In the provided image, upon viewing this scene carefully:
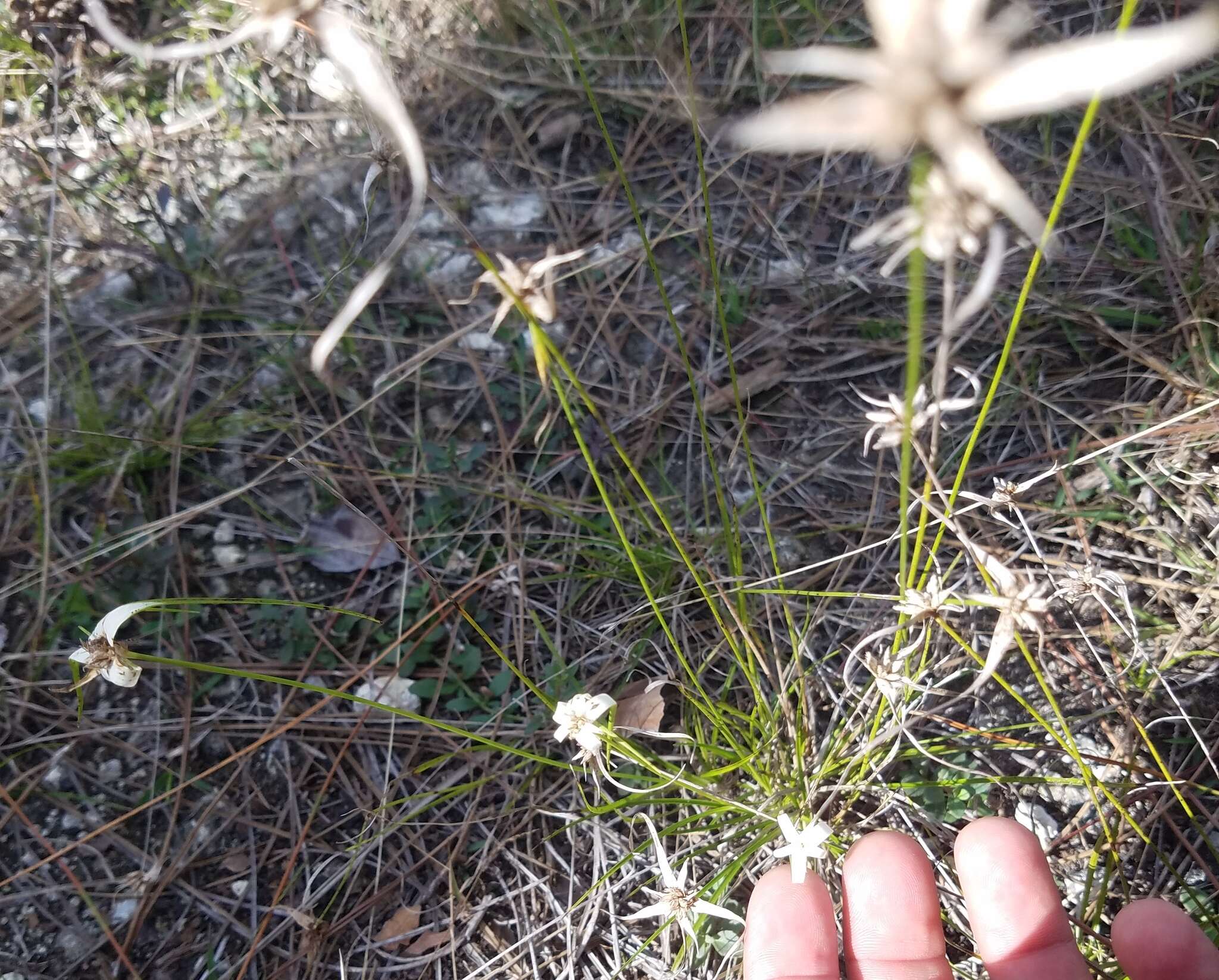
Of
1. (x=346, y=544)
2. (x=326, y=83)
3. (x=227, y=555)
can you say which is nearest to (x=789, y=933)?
(x=346, y=544)

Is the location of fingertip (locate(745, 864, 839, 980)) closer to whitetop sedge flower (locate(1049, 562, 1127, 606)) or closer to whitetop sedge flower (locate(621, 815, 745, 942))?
whitetop sedge flower (locate(621, 815, 745, 942))

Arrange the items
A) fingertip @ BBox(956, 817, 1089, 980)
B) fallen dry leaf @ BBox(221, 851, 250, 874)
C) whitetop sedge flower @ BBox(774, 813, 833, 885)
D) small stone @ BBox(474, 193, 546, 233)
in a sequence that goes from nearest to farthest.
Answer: whitetop sedge flower @ BBox(774, 813, 833, 885), fingertip @ BBox(956, 817, 1089, 980), fallen dry leaf @ BBox(221, 851, 250, 874), small stone @ BBox(474, 193, 546, 233)

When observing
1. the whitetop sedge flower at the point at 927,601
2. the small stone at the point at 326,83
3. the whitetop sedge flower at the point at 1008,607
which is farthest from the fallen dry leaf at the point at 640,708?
the small stone at the point at 326,83

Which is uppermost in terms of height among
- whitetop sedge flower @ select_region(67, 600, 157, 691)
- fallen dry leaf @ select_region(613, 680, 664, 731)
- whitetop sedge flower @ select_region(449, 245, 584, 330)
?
whitetop sedge flower @ select_region(449, 245, 584, 330)

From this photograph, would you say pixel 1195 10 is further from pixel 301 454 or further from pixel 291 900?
pixel 291 900

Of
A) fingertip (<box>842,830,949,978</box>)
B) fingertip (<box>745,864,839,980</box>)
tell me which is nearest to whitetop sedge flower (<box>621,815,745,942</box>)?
fingertip (<box>745,864,839,980</box>)

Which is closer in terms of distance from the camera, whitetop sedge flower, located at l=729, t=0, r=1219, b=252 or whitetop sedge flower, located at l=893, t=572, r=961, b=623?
whitetop sedge flower, located at l=729, t=0, r=1219, b=252

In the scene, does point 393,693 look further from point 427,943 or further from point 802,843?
point 802,843
